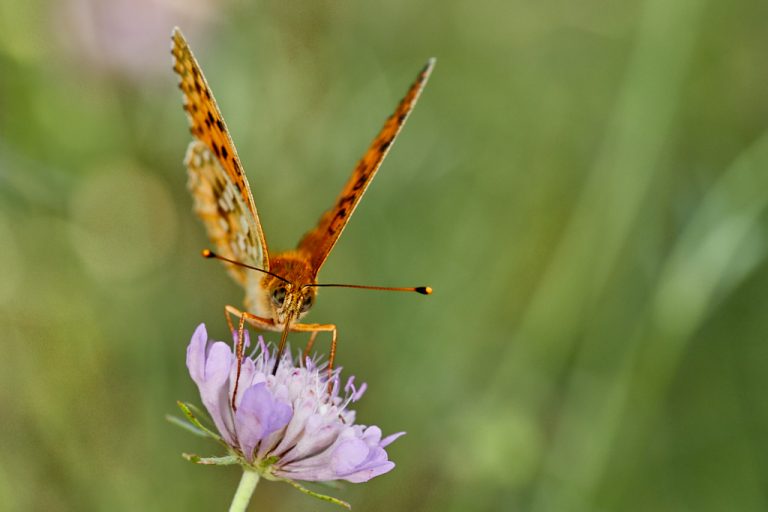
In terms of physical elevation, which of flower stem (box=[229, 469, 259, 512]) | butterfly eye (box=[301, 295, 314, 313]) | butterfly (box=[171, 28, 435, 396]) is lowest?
flower stem (box=[229, 469, 259, 512])

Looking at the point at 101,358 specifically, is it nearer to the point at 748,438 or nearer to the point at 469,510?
the point at 469,510

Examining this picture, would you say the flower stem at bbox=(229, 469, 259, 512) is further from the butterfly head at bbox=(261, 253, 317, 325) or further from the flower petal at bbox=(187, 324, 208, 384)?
the butterfly head at bbox=(261, 253, 317, 325)

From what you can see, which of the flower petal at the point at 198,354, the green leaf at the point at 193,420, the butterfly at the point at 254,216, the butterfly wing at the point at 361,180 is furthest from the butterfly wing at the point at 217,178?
the green leaf at the point at 193,420

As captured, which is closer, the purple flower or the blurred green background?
the purple flower

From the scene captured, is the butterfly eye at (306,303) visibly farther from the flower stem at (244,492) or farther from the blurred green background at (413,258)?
the blurred green background at (413,258)

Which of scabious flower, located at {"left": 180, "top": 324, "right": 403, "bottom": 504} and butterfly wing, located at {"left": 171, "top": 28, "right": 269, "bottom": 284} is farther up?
butterfly wing, located at {"left": 171, "top": 28, "right": 269, "bottom": 284}

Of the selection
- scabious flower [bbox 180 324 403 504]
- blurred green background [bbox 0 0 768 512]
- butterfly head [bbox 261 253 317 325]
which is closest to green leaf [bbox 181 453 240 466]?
scabious flower [bbox 180 324 403 504]

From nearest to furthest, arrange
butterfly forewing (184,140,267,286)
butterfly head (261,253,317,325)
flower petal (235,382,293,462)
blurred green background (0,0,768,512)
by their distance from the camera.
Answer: flower petal (235,382,293,462)
butterfly head (261,253,317,325)
butterfly forewing (184,140,267,286)
blurred green background (0,0,768,512)

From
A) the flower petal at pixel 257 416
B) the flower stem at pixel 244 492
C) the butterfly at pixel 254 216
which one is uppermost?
the butterfly at pixel 254 216
